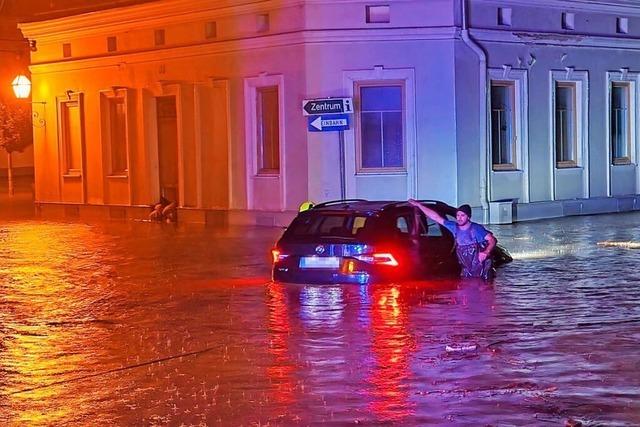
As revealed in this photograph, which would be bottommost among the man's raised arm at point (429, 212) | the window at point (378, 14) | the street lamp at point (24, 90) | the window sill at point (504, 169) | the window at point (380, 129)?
the man's raised arm at point (429, 212)

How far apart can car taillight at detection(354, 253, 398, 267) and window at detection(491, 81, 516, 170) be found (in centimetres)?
1255

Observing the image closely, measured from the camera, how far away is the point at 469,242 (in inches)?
623

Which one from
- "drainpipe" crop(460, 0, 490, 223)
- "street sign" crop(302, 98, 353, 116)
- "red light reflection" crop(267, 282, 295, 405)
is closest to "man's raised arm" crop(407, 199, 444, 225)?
"red light reflection" crop(267, 282, 295, 405)

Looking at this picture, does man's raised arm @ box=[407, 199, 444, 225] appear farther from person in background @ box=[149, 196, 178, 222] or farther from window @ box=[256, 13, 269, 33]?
person in background @ box=[149, 196, 178, 222]

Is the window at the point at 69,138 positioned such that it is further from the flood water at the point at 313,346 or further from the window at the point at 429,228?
the window at the point at 429,228

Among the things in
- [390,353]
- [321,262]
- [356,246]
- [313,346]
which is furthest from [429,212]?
[390,353]

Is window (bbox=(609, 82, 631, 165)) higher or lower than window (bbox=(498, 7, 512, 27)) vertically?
lower

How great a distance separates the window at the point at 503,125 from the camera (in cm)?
2711

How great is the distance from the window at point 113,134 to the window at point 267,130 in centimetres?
552

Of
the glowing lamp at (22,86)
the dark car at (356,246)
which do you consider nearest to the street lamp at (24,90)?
the glowing lamp at (22,86)

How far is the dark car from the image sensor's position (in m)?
14.8

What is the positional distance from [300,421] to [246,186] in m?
19.7

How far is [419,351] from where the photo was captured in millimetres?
10695

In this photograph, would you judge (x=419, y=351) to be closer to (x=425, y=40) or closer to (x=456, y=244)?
(x=456, y=244)
